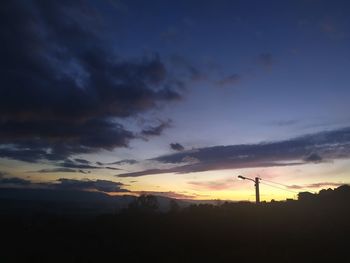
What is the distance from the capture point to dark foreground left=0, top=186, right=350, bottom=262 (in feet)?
87.9

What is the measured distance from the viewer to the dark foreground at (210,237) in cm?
2678

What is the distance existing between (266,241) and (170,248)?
7280 millimetres

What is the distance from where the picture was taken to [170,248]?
101ft

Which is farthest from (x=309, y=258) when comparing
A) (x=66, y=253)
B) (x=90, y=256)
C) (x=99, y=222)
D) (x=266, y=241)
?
(x=99, y=222)

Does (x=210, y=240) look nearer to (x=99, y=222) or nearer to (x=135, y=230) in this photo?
(x=135, y=230)

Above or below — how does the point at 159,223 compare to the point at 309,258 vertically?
above

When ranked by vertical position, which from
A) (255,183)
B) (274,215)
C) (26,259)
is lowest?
(26,259)

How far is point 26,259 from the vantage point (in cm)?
2984

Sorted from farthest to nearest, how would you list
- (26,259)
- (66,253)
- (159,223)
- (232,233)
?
(159,223), (232,233), (66,253), (26,259)

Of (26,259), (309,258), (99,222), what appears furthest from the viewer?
(99,222)

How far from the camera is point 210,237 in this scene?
33875mm

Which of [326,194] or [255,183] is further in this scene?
[326,194]

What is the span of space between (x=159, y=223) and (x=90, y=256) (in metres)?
15.8

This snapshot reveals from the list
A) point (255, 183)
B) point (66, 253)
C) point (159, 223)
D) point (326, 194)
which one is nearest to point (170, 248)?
point (66, 253)
